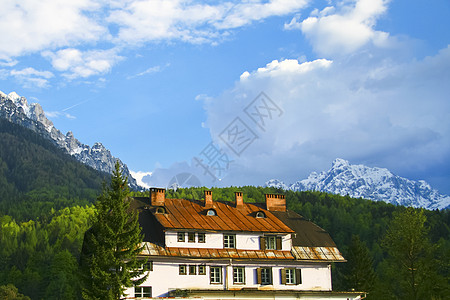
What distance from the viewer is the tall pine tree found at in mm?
46250

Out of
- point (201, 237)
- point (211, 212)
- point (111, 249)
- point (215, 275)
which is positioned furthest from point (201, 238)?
point (111, 249)

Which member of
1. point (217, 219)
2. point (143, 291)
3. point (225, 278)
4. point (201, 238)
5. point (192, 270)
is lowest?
point (143, 291)

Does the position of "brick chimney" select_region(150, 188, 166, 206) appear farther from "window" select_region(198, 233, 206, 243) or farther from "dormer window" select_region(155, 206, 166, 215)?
"window" select_region(198, 233, 206, 243)

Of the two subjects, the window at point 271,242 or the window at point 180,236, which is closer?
the window at point 180,236

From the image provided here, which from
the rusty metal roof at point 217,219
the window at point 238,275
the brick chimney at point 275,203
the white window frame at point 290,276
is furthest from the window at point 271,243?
the brick chimney at point 275,203

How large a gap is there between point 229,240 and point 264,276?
5.38 meters

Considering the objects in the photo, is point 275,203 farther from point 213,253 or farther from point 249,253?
point 213,253

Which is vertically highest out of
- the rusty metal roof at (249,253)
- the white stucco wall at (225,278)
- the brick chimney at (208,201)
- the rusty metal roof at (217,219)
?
the brick chimney at (208,201)

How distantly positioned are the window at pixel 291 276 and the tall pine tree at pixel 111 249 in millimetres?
20807

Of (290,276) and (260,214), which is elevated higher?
(260,214)

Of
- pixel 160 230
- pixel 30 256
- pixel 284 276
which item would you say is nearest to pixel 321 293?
pixel 284 276

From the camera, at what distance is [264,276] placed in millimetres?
64188

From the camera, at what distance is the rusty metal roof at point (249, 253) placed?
2372 inches

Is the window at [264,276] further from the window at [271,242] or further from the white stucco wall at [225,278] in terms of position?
the window at [271,242]
